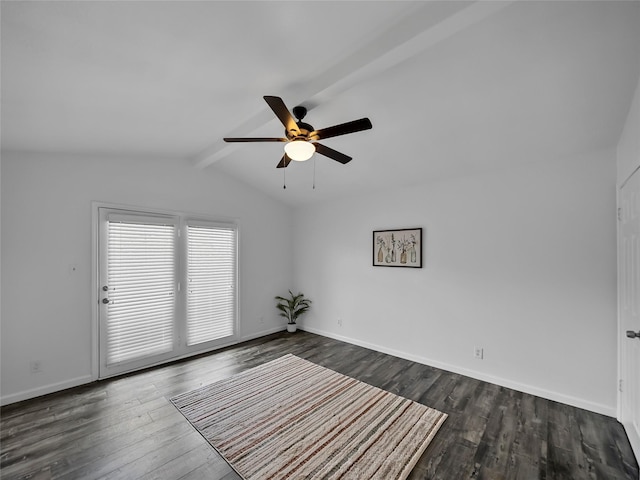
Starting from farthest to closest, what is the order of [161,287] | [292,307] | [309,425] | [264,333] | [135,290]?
[292,307] < [264,333] < [161,287] < [135,290] < [309,425]

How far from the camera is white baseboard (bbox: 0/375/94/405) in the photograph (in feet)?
9.16

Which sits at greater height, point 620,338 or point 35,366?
point 620,338

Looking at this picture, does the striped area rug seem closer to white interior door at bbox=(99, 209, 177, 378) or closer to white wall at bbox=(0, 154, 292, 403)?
white interior door at bbox=(99, 209, 177, 378)

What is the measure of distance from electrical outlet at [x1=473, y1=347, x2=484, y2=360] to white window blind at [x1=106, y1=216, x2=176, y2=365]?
4019 millimetres

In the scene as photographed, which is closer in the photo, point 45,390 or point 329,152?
point 329,152

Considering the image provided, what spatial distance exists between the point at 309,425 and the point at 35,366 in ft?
9.75

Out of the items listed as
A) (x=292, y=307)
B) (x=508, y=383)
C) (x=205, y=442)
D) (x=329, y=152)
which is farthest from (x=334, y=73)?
(x=292, y=307)

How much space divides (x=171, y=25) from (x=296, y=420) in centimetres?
300

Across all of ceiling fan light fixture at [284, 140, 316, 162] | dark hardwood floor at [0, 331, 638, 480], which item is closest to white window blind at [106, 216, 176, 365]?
dark hardwood floor at [0, 331, 638, 480]

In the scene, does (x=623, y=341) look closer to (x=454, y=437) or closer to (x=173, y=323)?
(x=454, y=437)

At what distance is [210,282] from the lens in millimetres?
4383

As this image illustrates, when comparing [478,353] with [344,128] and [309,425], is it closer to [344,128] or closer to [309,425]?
[309,425]

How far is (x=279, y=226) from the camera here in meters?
5.43

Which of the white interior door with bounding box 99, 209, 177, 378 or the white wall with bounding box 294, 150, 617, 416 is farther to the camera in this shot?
the white interior door with bounding box 99, 209, 177, 378
